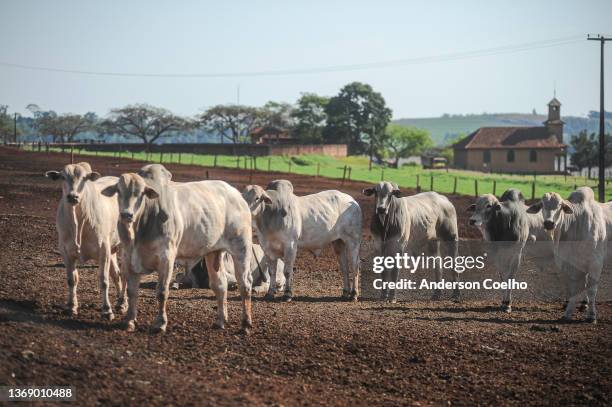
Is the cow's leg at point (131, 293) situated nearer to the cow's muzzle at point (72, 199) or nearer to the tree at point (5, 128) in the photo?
the cow's muzzle at point (72, 199)

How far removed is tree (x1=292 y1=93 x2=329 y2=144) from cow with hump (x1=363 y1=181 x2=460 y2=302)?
283ft

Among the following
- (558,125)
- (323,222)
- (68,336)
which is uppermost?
(558,125)

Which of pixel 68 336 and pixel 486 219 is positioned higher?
pixel 486 219

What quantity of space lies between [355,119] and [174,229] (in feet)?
309

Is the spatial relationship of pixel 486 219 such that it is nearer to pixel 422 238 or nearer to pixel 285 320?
pixel 422 238

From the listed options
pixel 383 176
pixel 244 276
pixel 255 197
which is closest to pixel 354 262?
pixel 255 197

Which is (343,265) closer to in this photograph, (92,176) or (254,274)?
(254,274)

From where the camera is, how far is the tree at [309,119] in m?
106

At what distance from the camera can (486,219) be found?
16734 millimetres

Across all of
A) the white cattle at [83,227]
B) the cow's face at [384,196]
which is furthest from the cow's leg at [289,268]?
the white cattle at [83,227]

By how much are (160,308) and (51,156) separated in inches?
1871

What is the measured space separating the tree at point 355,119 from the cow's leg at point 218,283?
9034 centimetres

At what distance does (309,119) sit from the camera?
110m

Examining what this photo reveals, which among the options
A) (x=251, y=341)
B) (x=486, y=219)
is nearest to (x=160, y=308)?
(x=251, y=341)
